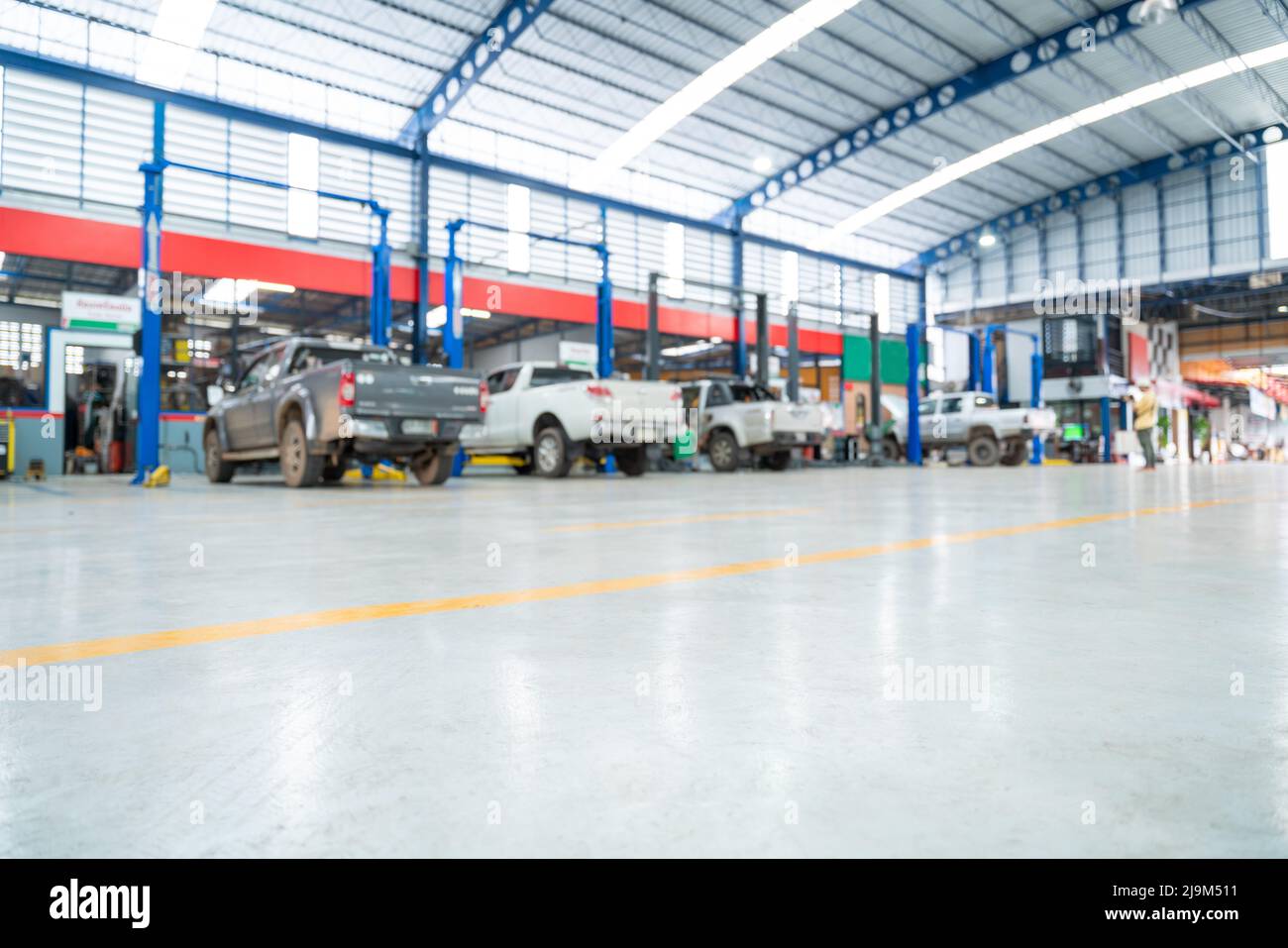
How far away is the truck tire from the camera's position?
74.5 feet

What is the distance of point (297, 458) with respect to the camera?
1012 cm

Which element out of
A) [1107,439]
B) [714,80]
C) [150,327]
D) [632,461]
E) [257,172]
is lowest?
[632,461]

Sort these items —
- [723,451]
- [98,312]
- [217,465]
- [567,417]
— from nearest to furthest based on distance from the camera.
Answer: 1. [217,465]
2. [567,417]
3. [98,312]
4. [723,451]

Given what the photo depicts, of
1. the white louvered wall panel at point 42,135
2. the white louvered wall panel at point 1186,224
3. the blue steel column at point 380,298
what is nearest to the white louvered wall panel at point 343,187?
the white louvered wall panel at point 42,135

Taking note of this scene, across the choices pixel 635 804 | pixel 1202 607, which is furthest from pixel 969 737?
pixel 1202 607

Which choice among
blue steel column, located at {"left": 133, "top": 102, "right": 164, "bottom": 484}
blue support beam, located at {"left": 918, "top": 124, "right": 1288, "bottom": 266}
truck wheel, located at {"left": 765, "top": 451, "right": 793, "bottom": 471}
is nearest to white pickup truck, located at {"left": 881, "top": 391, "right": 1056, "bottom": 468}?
truck wheel, located at {"left": 765, "top": 451, "right": 793, "bottom": 471}

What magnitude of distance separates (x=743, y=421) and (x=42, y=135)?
16.0 metres

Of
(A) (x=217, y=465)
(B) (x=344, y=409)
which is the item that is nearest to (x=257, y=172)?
(A) (x=217, y=465)

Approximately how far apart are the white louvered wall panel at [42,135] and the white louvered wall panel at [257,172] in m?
3.16

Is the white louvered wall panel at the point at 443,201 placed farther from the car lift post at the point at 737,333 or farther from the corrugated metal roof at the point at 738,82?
the car lift post at the point at 737,333

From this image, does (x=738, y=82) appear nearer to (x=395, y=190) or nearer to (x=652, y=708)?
(x=395, y=190)

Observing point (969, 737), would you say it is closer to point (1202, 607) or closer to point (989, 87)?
point (1202, 607)
